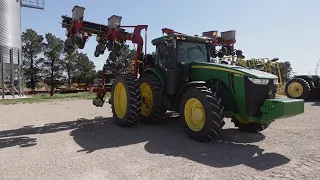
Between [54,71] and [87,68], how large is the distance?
5.85 metres

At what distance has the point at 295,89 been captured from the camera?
16047 millimetres

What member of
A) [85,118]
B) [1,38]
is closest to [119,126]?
[85,118]

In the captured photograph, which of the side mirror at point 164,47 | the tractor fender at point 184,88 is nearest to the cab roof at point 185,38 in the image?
the side mirror at point 164,47

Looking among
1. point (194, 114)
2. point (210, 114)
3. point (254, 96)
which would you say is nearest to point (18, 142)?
point (194, 114)

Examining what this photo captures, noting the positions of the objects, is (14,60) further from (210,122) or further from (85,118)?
(210,122)

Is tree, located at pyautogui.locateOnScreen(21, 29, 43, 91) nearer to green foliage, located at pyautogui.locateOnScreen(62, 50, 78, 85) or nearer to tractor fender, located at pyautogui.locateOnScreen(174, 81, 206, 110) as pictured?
green foliage, located at pyautogui.locateOnScreen(62, 50, 78, 85)

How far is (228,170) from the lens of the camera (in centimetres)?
463

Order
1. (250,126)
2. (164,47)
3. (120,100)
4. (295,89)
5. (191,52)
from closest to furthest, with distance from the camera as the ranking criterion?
(250,126)
(164,47)
(191,52)
(120,100)
(295,89)

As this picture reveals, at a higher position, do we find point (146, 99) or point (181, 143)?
point (146, 99)

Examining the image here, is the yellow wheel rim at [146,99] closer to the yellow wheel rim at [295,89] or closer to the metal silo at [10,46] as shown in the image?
the yellow wheel rim at [295,89]

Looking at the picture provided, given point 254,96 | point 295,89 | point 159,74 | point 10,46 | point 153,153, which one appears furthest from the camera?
point 10,46

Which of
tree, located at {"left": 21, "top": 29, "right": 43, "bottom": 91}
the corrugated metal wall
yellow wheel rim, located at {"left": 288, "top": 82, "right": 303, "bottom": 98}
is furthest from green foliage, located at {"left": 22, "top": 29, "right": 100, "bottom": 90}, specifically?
yellow wheel rim, located at {"left": 288, "top": 82, "right": 303, "bottom": 98}

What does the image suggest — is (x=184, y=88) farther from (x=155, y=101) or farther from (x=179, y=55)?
(x=155, y=101)

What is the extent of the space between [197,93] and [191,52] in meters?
1.86
